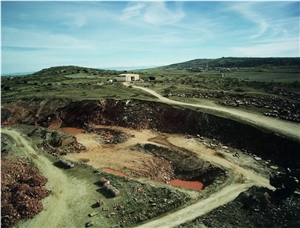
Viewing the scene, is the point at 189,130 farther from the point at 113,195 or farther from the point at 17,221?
the point at 17,221

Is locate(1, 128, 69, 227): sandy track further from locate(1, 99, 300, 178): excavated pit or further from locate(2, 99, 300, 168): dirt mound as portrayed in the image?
locate(2, 99, 300, 168): dirt mound

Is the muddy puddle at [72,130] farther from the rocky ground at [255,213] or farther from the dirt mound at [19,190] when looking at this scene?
the rocky ground at [255,213]

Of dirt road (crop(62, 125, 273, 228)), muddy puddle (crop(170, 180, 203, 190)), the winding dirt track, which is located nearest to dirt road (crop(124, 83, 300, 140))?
the winding dirt track

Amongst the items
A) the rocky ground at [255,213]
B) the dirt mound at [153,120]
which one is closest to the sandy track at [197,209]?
the rocky ground at [255,213]

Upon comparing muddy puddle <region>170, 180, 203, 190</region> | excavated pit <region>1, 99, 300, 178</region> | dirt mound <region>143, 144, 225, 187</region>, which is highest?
excavated pit <region>1, 99, 300, 178</region>

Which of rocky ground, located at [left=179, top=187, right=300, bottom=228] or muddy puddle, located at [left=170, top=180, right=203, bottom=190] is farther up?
rocky ground, located at [left=179, top=187, right=300, bottom=228]

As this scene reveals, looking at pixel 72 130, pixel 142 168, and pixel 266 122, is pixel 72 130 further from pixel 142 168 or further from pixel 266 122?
pixel 266 122
